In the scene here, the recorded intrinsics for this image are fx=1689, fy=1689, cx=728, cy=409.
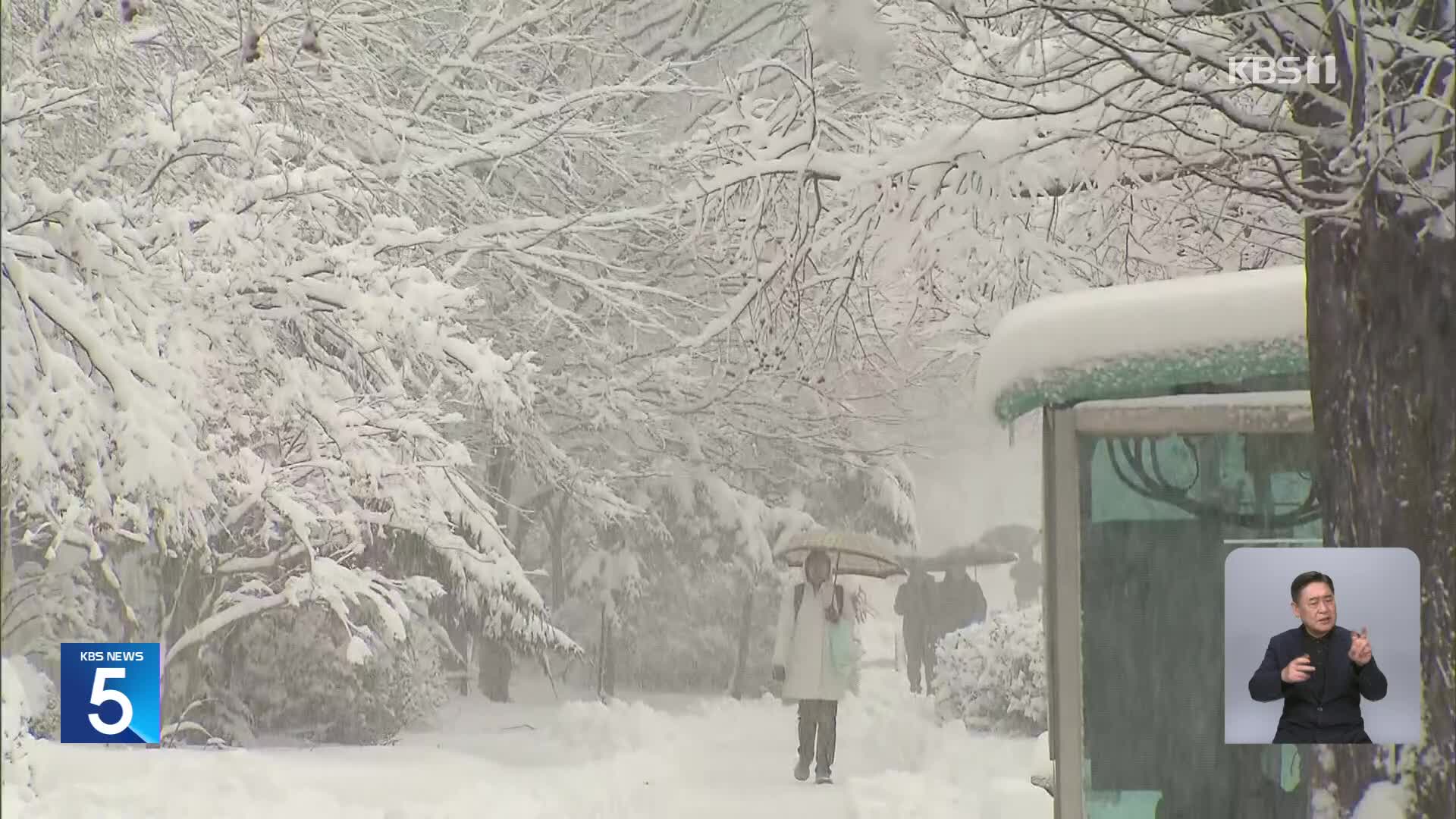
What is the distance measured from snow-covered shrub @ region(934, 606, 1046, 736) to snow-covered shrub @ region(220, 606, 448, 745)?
5.50 metres

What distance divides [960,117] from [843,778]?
18.0 feet

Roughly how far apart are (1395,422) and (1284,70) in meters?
1.25

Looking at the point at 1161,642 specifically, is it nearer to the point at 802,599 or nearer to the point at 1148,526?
the point at 1148,526

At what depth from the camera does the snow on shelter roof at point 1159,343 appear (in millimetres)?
5551

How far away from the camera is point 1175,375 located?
5605 millimetres

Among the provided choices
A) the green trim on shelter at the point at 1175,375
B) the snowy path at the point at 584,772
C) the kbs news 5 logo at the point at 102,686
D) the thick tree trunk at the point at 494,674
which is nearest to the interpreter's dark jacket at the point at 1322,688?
the green trim on shelter at the point at 1175,375

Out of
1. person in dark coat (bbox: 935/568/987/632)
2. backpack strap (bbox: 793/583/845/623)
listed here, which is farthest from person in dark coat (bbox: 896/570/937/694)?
backpack strap (bbox: 793/583/845/623)

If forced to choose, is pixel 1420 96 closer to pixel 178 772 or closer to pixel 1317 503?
pixel 1317 503

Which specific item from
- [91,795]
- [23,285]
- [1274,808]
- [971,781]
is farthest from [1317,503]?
[971,781]

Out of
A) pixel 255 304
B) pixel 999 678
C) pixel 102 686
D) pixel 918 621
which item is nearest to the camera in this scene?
pixel 102 686

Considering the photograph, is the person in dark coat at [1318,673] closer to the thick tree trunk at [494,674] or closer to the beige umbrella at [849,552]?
the beige umbrella at [849,552]

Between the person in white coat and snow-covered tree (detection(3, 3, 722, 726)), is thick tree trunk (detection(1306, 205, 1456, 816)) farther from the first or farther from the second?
the person in white coat

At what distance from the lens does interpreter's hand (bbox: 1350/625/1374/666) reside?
4715 mm

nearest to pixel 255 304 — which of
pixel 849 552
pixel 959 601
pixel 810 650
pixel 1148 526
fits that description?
pixel 810 650
